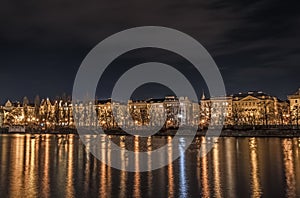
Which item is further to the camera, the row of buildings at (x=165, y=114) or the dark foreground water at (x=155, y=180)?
the row of buildings at (x=165, y=114)

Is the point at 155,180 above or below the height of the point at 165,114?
below

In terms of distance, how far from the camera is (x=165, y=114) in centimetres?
12275

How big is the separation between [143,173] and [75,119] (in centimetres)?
9272

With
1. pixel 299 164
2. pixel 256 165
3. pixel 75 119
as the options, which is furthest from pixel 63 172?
pixel 75 119

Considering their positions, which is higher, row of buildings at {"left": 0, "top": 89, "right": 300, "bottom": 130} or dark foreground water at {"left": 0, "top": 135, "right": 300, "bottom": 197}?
row of buildings at {"left": 0, "top": 89, "right": 300, "bottom": 130}

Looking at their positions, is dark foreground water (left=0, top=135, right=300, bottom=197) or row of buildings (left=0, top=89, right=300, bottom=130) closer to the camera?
dark foreground water (left=0, top=135, right=300, bottom=197)

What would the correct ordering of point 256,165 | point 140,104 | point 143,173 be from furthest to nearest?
point 140,104, point 256,165, point 143,173

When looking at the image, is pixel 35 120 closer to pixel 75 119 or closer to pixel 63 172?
pixel 75 119

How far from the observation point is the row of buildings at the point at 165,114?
98.3 metres

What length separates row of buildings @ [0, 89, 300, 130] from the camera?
98.3 meters

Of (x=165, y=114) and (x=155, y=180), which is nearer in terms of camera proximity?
(x=155, y=180)

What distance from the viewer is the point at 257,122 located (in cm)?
10512

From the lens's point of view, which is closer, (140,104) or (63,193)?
(63,193)

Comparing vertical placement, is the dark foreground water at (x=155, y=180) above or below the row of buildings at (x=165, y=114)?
below
